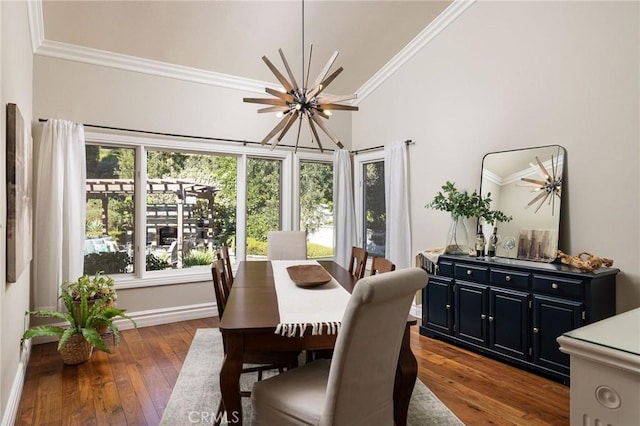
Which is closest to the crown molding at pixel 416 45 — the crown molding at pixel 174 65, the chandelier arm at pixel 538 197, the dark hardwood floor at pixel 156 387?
the crown molding at pixel 174 65

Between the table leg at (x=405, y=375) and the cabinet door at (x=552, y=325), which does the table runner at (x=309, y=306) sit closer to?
the table leg at (x=405, y=375)

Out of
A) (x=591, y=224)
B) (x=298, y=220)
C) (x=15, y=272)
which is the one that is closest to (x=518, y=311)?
(x=591, y=224)

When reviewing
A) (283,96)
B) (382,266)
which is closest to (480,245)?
(382,266)

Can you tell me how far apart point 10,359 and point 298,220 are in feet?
10.6

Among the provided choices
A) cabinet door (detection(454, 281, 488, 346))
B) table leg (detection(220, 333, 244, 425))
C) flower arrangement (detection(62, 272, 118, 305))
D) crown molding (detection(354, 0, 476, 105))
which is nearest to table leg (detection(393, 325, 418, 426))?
table leg (detection(220, 333, 244, 425))

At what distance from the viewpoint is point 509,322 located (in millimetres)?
2943

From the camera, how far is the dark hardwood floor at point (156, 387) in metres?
2.23

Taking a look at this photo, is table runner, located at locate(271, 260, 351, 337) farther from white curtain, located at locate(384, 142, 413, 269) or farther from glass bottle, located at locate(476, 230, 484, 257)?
white curtain, located at locate(384, 142, 413, 269)

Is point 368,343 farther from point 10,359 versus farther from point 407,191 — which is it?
point 407,191

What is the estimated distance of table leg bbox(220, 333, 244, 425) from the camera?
5.16 feet

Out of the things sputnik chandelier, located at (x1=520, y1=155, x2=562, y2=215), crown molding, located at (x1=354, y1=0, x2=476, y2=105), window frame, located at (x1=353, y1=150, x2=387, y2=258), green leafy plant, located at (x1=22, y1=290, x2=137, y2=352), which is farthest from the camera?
window frame, located at (x1=353, y1=150, x2=387, y2=258)

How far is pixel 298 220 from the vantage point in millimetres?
4891

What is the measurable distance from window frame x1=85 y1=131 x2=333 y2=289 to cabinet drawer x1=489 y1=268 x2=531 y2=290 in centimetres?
258

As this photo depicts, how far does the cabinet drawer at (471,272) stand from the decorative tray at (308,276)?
4.52ft
